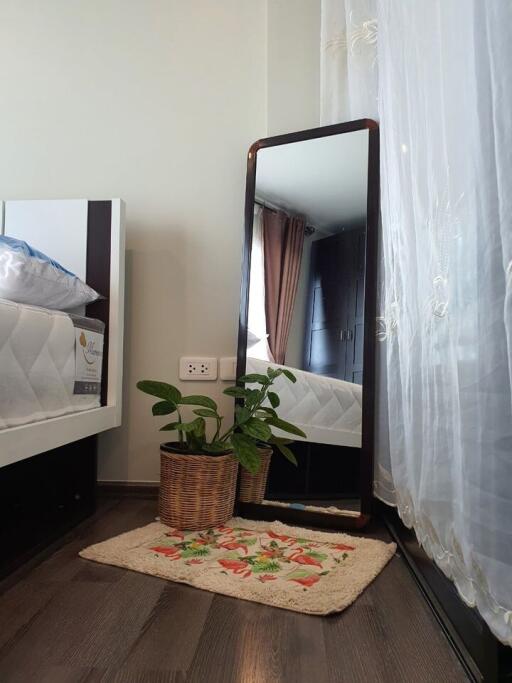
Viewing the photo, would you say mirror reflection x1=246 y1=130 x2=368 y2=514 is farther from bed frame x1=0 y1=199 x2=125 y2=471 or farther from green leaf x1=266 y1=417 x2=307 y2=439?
bed frame x1=0 y1=199 x2=125 y2=471

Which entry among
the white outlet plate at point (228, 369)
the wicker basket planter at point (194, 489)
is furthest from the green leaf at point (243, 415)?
the white outlet plate at point (228, 369)

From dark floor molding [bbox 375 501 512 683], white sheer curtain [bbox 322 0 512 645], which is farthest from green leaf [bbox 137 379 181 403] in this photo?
dark floor molding [bbox 375 501 512 683]

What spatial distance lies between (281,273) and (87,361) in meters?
0.68

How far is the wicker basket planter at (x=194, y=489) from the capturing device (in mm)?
1579

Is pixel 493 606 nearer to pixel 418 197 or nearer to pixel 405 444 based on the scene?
pixel 405 444

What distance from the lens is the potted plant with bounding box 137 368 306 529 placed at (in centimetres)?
158

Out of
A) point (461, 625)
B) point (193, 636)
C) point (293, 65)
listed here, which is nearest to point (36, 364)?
point (193, 636)

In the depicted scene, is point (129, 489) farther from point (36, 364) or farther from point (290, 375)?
point (36, 364)

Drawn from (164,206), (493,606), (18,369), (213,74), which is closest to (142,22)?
(213,74)

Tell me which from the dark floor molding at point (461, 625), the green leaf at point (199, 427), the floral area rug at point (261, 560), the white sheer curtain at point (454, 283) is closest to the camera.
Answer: the white sheer curtain at point (454, 283)

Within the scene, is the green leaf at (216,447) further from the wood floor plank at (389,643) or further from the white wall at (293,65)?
the white wall at (293,65)

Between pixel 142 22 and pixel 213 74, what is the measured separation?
0.35 m

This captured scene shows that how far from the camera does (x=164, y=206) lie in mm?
2111

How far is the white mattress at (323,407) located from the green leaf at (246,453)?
0.86 ft
